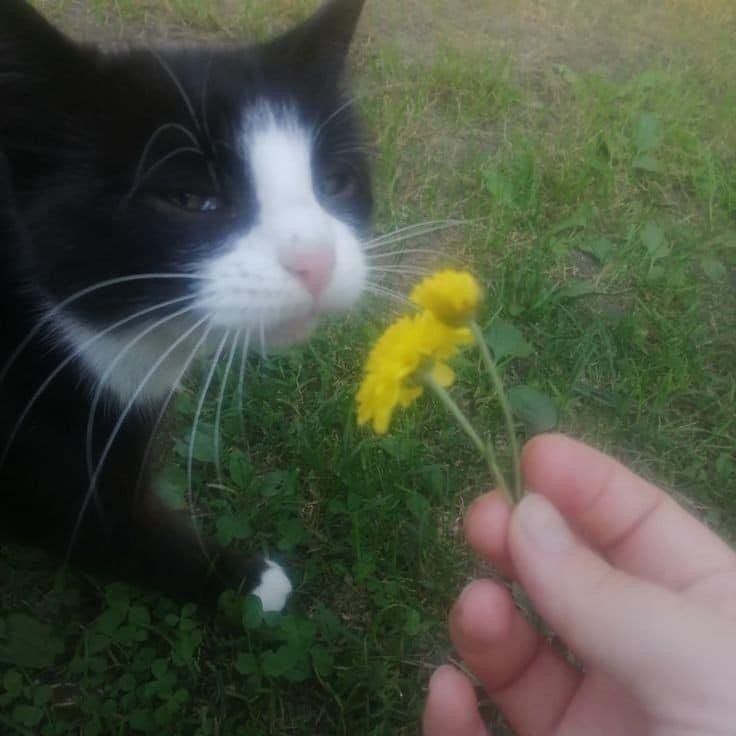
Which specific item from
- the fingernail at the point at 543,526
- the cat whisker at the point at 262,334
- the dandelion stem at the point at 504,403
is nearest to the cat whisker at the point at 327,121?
the cat whisker at the point at 262,334

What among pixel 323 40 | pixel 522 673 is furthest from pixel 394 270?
pixel 522 673

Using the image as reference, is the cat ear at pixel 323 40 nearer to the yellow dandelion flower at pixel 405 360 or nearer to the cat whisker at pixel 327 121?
the cat whisker at pixel 327 121

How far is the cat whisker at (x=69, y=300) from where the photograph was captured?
84 cm

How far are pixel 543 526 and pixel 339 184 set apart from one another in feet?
1.74

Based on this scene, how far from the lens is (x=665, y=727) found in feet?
1.99

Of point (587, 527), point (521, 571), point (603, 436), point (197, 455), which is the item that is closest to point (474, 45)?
point (603, 436)

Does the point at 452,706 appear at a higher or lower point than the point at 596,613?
lower

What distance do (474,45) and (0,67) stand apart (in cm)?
149

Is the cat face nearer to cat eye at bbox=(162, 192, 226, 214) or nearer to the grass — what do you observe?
cat eye at bbox=(162, 192, 226, 214)

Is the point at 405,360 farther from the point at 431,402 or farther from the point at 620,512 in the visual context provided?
the point at 431,402

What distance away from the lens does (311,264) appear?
32.6 inches

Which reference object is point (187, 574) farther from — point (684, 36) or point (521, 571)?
point (684, 36)

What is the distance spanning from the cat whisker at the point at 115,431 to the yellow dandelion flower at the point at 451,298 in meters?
0.35

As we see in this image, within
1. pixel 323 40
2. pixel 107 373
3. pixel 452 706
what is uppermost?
pixel 323 40
